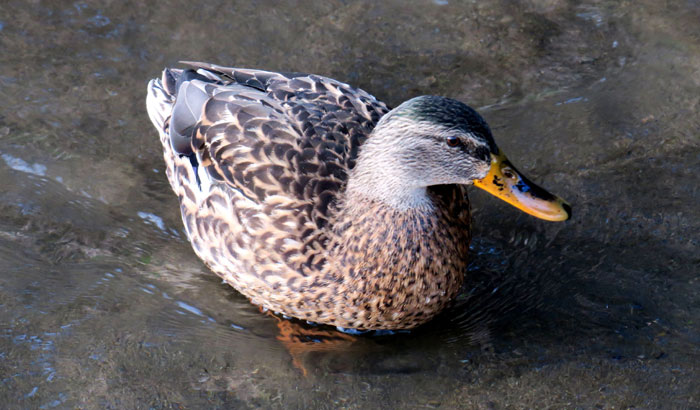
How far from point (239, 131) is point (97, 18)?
2.54 m

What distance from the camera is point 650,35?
5.91 meters

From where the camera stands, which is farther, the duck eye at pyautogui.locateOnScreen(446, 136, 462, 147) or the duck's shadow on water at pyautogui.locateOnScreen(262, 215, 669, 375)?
the duck's shadow on water at pyautogui.locateOnScreen(262, 215, 669, 375)

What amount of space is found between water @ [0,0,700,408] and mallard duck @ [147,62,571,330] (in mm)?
311

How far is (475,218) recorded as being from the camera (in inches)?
193

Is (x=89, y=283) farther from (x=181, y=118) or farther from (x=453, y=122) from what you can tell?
(x=453, y=122)

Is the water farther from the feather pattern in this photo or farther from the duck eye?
the duck eye

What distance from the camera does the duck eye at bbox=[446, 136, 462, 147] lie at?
3.72 metres

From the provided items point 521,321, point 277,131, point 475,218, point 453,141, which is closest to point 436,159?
point 453,141

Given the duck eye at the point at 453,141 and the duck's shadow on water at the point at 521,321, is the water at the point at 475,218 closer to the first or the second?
the duck's shadow on water at the point at 521,321

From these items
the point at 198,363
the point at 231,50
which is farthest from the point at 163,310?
the point at 231,50

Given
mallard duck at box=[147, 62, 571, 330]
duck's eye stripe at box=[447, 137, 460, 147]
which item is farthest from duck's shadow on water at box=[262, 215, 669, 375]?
duck's eye stripe at box=[447, 137, 460, 147]

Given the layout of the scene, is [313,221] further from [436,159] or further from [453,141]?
[453,141]

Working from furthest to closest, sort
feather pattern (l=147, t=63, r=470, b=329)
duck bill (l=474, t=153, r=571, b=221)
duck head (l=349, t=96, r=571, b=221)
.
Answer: feather pattern (l=147, t=63, r=470, b=329) < duck bill (l=474, t=153, r=571, b=221) < duck head (l=349, t=96, r=571, b=221)

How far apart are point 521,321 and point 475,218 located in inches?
33.7
